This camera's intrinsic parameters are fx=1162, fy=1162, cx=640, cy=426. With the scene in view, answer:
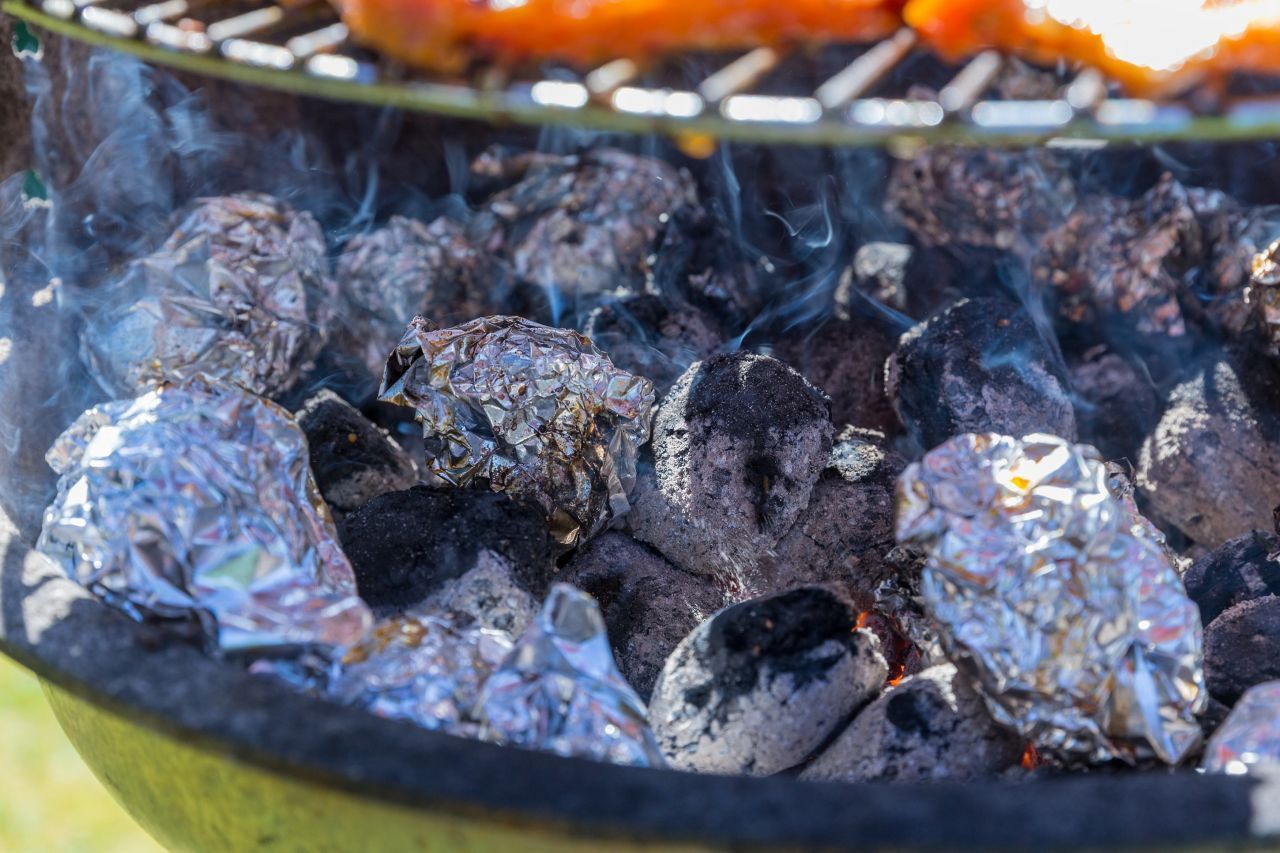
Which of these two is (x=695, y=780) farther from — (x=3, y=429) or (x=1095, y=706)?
(x=3, y=429)

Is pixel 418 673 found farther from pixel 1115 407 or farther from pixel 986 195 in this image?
pixel 986 195

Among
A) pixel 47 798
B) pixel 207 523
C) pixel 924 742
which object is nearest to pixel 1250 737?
pixel 924 742

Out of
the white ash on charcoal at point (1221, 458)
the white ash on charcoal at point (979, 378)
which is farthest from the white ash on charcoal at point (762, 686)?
the white ash on charcoal at point (1221, 458)

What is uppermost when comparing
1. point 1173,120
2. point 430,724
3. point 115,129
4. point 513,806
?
point 1173,120

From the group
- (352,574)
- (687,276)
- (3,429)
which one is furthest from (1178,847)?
(3,429)

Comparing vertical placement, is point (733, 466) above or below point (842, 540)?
above

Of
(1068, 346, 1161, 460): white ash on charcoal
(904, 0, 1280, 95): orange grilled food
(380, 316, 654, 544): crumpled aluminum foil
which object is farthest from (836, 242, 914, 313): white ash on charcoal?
(904, 0, 1280, 95): orange grilled food

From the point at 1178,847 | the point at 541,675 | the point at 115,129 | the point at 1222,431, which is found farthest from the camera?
the point at 115,129
